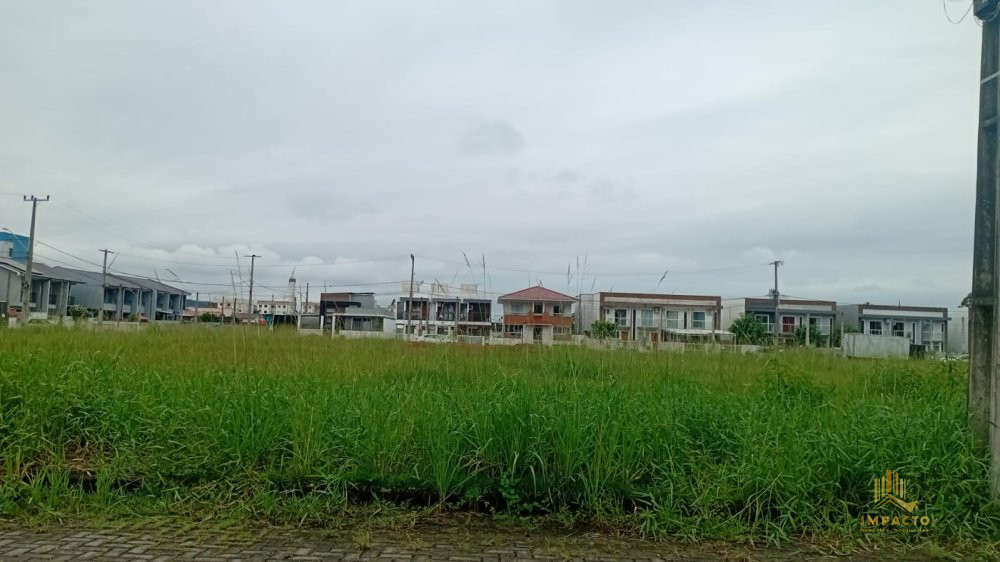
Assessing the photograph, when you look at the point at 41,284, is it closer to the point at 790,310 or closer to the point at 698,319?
the point at 698,319

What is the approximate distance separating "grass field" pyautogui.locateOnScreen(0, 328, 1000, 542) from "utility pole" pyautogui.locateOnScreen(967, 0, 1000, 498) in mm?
269

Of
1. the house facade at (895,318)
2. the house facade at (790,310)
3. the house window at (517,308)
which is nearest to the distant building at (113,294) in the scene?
the house window at (517,308)

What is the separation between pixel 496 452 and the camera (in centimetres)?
386

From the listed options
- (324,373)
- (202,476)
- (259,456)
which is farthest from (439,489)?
(324,373)

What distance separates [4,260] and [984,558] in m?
52.5

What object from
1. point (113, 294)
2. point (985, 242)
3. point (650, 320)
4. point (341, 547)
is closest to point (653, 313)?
point (650, 320)

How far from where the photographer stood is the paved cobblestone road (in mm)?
3045

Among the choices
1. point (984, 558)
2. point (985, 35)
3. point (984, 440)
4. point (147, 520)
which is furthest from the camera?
point (985, 35)

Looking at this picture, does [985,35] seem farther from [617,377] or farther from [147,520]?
[147,520]

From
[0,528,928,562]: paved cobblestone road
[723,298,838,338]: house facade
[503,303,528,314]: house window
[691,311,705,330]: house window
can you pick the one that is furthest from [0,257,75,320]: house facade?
[723,298,838,338]: house facade

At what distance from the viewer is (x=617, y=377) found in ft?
18.3

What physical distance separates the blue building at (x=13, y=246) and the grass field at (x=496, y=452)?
157 ft

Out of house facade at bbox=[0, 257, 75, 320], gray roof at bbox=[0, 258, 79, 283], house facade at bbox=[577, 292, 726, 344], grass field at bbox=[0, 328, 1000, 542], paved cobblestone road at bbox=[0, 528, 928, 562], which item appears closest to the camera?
paved cobblestone road at bbox=[0, 528, 928, 562]

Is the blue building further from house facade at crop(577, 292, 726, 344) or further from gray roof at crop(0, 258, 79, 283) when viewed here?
house facade at crop(577, 292, 726, 344)
